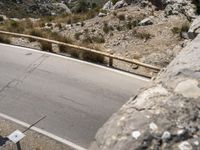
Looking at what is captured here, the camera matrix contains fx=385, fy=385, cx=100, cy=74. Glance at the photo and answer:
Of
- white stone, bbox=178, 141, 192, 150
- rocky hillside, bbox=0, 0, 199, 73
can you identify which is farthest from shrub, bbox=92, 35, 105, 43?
white stone, bbox=178, 141, 192, 150

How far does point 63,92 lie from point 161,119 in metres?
6.93

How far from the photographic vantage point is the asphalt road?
1108 cm

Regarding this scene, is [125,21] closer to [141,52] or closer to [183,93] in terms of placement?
[141,52]

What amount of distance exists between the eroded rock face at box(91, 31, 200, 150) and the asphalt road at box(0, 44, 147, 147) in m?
3.83

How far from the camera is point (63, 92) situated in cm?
1280

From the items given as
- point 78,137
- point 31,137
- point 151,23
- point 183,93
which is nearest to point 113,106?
point 78,137

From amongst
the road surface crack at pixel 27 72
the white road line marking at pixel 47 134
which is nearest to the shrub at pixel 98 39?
the road surface crack at pixel 27 72

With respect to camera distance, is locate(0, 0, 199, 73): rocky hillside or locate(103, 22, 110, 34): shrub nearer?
locate(0, 0, 199, 73): rocky hillside

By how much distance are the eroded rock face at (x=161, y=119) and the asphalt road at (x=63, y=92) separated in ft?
12.6

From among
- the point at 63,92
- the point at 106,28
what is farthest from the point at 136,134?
the point at 106,28

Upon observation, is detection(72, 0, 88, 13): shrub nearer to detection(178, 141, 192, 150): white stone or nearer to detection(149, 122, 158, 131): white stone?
detection(149, 122, 158, 131): white stone

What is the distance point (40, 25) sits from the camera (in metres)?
22.8

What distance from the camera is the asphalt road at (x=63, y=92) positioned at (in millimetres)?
11084

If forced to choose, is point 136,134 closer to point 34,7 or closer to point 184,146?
point 184,146
